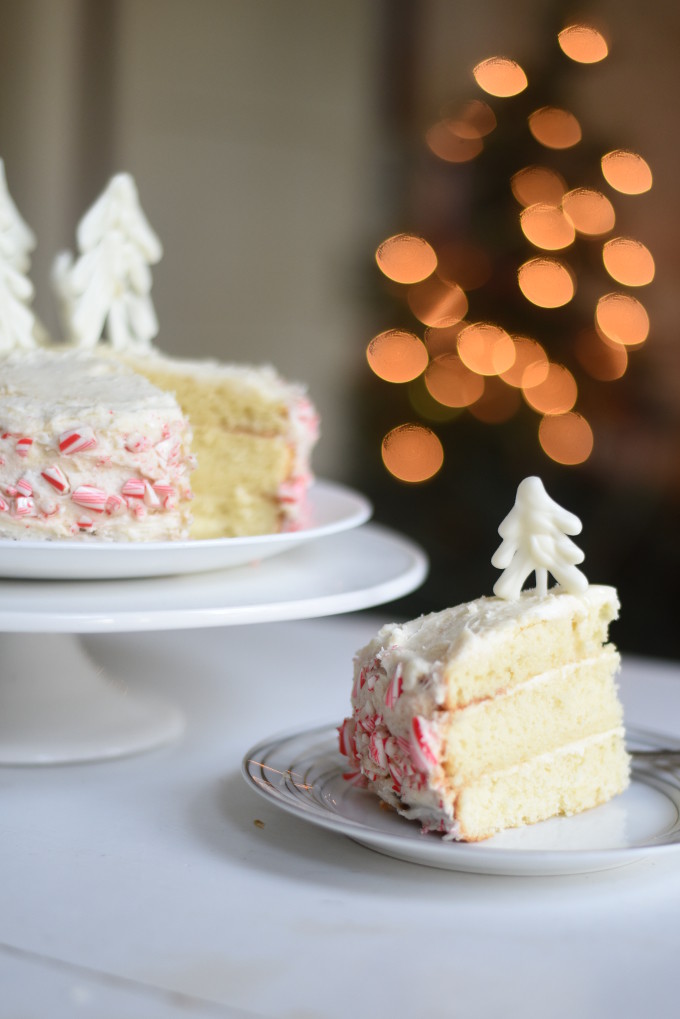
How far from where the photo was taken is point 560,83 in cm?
324

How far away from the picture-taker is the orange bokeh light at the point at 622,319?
127 inches

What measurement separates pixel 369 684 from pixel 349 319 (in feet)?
10.2

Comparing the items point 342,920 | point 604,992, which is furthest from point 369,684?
point 604,992

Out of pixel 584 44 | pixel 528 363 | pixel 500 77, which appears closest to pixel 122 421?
pixel 528 363

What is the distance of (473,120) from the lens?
3.36 meters

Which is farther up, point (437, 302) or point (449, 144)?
point (449, 144)

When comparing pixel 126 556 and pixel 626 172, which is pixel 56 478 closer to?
pixel 126 556

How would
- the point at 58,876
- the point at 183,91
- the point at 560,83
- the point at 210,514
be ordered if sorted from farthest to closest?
the point at 183,91 → the point at 560,83 → the point at 210,514 → the point at 58,876

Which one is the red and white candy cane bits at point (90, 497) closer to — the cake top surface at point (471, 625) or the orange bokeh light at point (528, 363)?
the cake top surface at point (471, 625)

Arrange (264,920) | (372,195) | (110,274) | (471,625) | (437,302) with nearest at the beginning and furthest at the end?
(264,920) < (471,625) < (110,274) < (437,302) < (372,195)

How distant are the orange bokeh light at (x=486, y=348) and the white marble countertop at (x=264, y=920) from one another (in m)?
2.26

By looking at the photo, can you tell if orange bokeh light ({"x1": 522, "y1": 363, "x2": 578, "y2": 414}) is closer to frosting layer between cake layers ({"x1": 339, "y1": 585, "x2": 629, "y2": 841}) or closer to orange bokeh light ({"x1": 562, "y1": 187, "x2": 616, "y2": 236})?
orange bokeh light ({"x1": 562, "y1": 187, "x2": 616, "y2": 236})

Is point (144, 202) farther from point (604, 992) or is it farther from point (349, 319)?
point (604, 992)

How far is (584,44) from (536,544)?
2.85 meters
